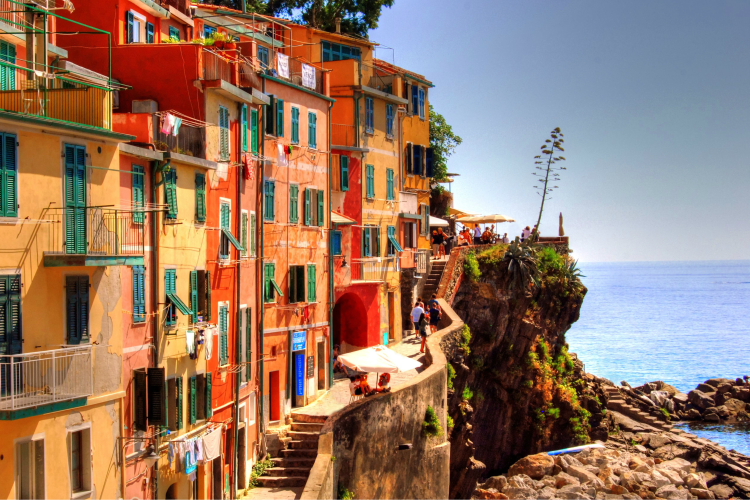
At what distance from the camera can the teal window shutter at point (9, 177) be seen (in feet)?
61.2

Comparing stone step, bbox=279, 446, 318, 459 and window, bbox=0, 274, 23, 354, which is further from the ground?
window, bbox=0, 274, 23, 354

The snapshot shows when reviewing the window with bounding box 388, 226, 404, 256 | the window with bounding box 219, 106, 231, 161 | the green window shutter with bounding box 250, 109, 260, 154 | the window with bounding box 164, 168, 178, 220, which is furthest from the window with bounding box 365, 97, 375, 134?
the window with bounding box 164, 168, 178, 220

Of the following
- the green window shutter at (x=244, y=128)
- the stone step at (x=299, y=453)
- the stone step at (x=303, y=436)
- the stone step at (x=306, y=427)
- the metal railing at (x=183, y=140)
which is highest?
the green window shutter at (x=244, y=128)

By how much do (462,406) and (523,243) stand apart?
1262cm

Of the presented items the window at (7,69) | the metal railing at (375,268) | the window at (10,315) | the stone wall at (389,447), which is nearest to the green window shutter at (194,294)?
the stone wall at (389,447)

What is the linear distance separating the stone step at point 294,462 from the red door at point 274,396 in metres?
2.13

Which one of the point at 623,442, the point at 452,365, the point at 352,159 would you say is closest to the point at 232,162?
the point at 352,159

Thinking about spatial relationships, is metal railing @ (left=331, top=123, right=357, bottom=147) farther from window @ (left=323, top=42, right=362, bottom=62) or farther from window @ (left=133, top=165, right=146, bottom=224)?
window @ (left=133, top=165, right=146, bottom=224)

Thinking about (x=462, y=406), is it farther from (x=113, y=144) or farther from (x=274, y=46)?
(x=113, y=144)

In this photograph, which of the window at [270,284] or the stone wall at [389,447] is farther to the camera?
the window at [270,284]

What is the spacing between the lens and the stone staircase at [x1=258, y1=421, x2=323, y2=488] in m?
31.0

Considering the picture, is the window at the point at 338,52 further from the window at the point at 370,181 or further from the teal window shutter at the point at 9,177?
the teal window shutter at the point at 9,177

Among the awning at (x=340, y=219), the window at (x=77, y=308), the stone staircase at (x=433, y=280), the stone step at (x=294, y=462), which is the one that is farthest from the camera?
the stone staircase at (x=433, y=280)

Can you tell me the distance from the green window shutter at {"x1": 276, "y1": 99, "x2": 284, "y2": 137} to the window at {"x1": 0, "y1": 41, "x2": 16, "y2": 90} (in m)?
12.2
